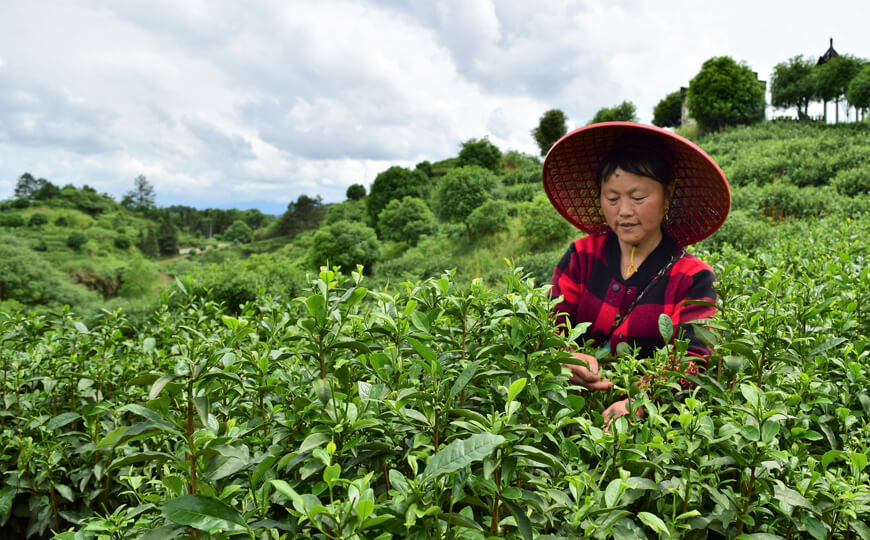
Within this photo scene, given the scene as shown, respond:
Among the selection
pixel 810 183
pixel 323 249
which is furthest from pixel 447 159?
pixel 810 183

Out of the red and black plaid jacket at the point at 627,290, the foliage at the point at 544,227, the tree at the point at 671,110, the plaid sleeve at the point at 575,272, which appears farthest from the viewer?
the tree at the point at 671,110

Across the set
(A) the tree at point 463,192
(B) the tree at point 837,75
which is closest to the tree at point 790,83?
(B) the tree at point 837,75

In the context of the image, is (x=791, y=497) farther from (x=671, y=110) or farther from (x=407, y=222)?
(x=671, y=110)

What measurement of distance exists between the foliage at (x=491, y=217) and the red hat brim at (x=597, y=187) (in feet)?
55.7

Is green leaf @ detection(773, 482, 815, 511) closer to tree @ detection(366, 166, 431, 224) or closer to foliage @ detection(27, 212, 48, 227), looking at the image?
tree @ detection(366, 166, 431, 224)

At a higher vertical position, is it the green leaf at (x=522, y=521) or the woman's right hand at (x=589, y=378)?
the woman's right hand at (x=589, y=378)

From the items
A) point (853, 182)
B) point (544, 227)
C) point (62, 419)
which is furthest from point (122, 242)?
point (853, 182)

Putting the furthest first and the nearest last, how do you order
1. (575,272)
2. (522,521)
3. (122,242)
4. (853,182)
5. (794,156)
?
1. (122,242)
2. (794,156)
3. (853,182)
4. (575,272)
5. (522,521)

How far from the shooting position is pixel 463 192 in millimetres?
21422

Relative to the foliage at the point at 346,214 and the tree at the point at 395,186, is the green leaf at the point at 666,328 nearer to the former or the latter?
the tree at the point at 395,186

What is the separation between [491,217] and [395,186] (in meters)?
21.4

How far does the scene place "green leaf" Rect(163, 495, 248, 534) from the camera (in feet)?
2.17

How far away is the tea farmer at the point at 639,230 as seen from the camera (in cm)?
214

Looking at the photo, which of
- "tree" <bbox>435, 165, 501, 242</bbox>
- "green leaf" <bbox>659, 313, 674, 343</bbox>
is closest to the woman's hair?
"green leaf" <bbox>659, 313, 674, 343</bbox>
